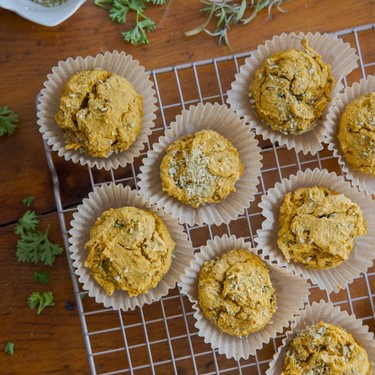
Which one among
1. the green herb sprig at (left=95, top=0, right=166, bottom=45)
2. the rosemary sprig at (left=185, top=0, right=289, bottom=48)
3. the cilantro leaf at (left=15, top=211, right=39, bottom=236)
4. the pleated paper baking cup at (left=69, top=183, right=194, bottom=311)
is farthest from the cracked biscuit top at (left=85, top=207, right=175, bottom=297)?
the rosemary sprig at (left=185, top=0, right=289, bottom=48)

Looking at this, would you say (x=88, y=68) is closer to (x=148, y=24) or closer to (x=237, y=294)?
(x=148, y=24)

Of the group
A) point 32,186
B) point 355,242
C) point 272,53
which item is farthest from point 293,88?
point 32,186

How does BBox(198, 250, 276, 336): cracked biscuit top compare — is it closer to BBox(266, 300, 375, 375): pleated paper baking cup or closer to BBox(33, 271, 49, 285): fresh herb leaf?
BBox(266, 300, 375, 375): pleated paper baking cup

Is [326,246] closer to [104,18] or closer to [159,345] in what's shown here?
[159,345]

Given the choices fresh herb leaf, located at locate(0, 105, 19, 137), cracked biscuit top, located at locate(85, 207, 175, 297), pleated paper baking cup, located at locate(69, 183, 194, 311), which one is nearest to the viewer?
cracked biscuit top, located at locate(85, 207, 175, 297)

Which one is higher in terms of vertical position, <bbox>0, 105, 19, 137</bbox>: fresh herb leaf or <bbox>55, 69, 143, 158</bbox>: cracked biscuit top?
<bbox>0, 105, 19, 137</bbox>: fresh herb leaf

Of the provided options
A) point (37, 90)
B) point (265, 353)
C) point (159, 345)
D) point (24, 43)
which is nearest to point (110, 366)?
point (159, 345)

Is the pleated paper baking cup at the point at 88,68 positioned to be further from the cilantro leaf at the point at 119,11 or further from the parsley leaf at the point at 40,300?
the parsley leaf at the point at 40,300
